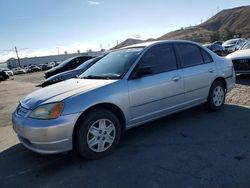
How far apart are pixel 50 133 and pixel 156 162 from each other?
148cm

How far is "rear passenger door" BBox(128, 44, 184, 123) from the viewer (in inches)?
173

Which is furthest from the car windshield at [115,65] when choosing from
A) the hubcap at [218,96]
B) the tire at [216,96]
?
the hubcap at [218,96]

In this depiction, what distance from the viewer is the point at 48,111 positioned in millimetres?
3697

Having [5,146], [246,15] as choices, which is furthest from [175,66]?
[246,15]

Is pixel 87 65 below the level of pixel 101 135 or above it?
above

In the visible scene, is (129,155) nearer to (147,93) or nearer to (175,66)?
(147,93)

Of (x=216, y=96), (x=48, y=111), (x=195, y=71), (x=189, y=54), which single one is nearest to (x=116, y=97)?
(x=48, y=111)

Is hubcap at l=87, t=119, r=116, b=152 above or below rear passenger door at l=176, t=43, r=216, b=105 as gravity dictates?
below

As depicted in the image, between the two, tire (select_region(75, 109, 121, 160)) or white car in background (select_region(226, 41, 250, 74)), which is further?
white car in background (select_region(226, 41, 250, 74))

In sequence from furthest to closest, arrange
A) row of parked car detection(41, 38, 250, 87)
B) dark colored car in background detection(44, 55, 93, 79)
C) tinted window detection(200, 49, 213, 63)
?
1. dark colored car in background detection(44, 55, 93, 79)
2. row of parked car detection(41, 38, 250, 87)
3. tinted window detection(200, 49, 213, 63)

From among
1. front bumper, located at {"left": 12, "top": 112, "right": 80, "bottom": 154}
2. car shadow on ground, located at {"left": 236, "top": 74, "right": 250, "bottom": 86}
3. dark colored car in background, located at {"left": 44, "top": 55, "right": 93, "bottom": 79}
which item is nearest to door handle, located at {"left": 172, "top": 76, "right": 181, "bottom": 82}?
front bumper, located at {"left": 12, "top": 112, "right": 80, "bottom": 154}

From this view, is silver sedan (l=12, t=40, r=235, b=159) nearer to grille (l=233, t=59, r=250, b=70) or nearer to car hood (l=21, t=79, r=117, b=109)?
car hood (l=21, t=79, r=117, b=109)

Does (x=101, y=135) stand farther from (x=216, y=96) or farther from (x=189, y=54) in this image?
(x=216, y=96)

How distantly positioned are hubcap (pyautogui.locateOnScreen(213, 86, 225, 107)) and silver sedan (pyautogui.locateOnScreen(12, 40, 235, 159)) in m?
0.02
